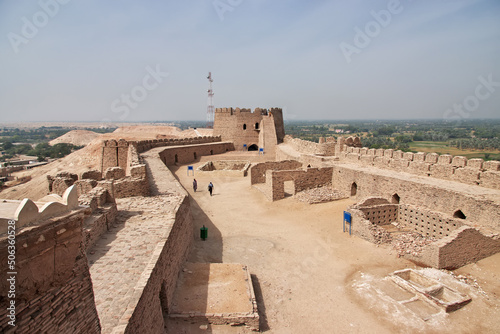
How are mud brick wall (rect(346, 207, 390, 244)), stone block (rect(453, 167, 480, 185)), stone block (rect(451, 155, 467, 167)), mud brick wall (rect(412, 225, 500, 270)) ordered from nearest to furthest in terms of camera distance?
mud brick wall (rect(412, 225, 500, 270))
mud brick wall (rect(346, 207, 390, 244))
stone block (rect(453, 167, 480, 185))
stone block (rect(451, 155, 467, 167))

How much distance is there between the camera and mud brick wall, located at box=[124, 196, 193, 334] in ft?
14.4

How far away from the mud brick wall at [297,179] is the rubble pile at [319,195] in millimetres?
403

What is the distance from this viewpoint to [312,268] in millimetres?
8961

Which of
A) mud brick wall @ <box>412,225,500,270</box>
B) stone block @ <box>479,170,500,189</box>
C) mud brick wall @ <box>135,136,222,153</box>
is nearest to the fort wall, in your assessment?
mud brick wall @ <box>135,136,222,153</box>

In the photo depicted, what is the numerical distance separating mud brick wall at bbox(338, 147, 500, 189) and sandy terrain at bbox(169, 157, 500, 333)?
308cm

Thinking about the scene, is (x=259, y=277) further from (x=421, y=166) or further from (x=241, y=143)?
(x=241, y=143)

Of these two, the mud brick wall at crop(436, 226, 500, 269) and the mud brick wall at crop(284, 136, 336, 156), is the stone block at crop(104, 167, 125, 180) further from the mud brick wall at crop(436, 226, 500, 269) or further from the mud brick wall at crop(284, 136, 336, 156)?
the mud brick wall at crop(284, 136, 336, 156)

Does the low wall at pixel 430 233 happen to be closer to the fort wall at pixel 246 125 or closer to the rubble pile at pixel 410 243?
the rubble pile at pixel 410 243

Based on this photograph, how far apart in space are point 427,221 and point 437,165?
2995 millimetres

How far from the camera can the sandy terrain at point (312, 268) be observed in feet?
21.5

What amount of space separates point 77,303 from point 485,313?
8241 mm

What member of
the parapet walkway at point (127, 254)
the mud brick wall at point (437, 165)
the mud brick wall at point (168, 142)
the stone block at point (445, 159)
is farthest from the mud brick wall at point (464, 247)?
the mud brick wall at point (168, 142)

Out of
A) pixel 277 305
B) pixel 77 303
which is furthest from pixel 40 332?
pixel 277 305

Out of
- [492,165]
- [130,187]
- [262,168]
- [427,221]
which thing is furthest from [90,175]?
[492,165]
